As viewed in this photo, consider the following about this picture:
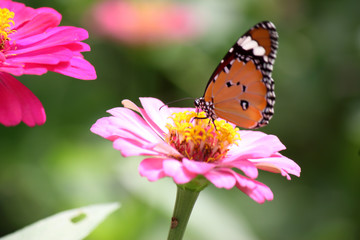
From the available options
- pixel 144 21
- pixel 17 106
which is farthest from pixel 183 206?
pixel 144 21

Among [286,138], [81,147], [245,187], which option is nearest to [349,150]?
[286,138]

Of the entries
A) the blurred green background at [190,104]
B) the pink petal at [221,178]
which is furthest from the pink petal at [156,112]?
the blurred green background at [190,104]

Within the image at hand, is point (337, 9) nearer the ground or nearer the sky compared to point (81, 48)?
nearer the sky

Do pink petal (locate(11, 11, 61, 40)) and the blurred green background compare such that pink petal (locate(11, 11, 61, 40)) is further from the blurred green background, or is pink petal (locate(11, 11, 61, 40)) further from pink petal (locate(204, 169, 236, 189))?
the blurred green background

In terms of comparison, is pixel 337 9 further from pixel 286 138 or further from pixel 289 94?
pixel 286 138

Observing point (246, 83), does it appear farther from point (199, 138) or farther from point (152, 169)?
point (152, 169)

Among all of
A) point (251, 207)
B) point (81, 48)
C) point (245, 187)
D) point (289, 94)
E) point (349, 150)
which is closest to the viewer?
point (245, 187)
